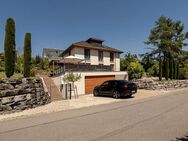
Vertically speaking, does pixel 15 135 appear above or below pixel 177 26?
below

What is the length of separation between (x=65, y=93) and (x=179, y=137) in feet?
49.0

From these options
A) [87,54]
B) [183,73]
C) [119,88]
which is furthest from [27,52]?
[183,73]

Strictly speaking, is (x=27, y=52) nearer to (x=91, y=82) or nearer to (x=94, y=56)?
(x=91, y=82)

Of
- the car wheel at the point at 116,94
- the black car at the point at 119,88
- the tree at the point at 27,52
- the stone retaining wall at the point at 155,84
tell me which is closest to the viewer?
the tree at the point at 27,52

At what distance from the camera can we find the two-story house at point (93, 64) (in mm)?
24856

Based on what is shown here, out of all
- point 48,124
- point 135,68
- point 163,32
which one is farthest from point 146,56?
point 48,124

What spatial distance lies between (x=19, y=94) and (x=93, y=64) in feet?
82.0

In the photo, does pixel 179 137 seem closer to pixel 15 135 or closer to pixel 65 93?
pixel 15 135

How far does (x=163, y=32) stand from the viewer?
41062 mm

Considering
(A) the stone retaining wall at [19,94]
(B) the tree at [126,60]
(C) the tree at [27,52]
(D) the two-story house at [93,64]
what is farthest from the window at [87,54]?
(A) the stone retaining wall at [19,94]

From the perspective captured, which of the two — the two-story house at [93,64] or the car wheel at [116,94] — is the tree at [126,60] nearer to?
the two-story house at [93,64]

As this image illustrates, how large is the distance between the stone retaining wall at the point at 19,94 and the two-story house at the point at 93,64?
7229 mm

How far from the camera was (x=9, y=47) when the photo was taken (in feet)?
57.6

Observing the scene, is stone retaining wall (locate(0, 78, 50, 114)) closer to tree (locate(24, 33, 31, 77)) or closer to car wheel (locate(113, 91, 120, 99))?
tree (locate(24, 33, 31, 77))
